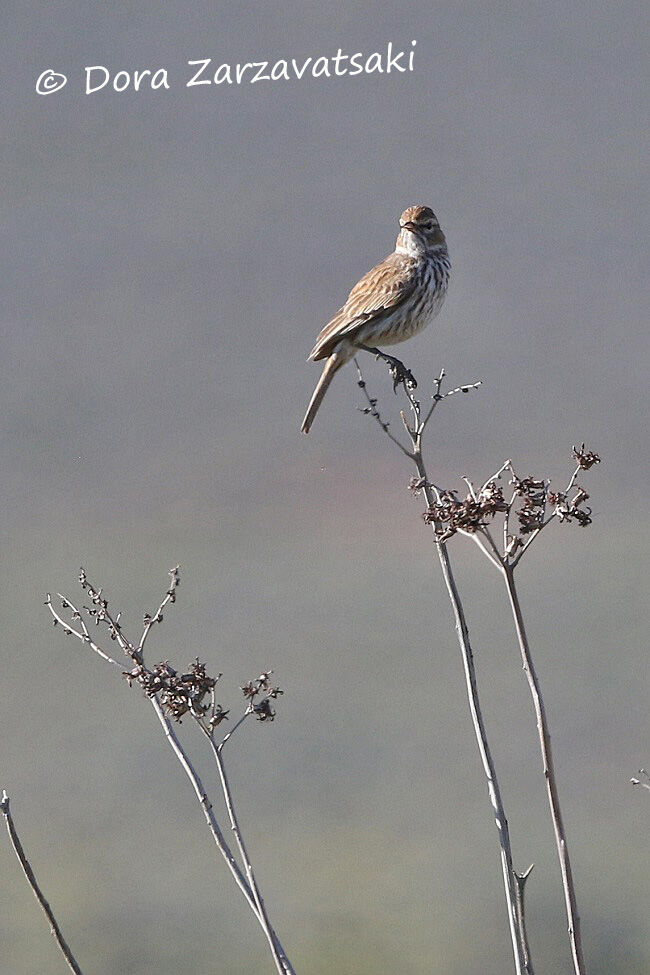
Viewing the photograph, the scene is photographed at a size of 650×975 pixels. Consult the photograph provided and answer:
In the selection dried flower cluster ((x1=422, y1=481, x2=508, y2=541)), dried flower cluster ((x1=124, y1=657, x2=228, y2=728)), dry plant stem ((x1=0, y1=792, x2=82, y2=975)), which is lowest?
dry plant stem ((x1=0, y1=792, x2=82, y2=975))

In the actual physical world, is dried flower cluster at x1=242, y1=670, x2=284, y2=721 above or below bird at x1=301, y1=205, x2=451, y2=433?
below

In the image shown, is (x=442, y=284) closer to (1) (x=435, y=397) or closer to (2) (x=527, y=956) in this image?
(1) (x=435, y=397)

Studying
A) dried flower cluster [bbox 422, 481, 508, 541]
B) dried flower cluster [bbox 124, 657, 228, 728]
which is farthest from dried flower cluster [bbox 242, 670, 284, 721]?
dried flower cluster [bbox 422, 481, 508, 541]

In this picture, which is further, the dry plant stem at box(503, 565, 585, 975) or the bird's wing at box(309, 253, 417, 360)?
the bird's wing at box(309, 253, 417, 360)

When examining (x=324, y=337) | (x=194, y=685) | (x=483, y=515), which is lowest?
(x=194, y=685)

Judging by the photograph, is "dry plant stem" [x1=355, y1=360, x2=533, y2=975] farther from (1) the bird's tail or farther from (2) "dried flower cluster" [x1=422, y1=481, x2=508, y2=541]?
(1) the bird's tail

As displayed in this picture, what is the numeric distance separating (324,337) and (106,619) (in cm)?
138

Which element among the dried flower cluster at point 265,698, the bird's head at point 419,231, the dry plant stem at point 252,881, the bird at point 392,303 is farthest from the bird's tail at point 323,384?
the dry plant stem at point 252,881

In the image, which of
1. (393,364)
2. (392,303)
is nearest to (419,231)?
(392,303)

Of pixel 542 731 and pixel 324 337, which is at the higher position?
pixel 324 337

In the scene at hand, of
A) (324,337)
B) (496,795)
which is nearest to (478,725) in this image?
(496,795)

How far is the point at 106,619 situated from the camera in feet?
5.12

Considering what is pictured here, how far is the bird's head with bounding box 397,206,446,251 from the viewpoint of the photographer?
3189 millimetres

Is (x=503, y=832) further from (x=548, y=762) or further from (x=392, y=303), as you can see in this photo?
(x=392, y=303)
